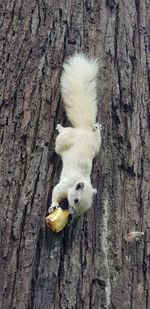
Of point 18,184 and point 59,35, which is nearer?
point 18,184

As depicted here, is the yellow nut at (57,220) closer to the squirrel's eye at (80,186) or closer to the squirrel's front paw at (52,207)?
the squirrel's front paw at (52,207)

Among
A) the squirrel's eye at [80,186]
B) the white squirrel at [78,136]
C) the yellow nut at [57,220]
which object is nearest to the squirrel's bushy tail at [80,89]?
the white squirrel at [78,136]

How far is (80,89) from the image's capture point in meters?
2.91

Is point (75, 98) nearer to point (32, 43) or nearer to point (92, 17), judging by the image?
point (32, 43)

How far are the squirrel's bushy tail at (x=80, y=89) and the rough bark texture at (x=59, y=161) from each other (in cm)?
5

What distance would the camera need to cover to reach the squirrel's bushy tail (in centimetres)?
278

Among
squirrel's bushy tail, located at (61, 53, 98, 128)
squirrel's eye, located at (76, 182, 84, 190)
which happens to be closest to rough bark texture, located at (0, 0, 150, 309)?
squirrel's bushy tail, located at (61, 53, 98, 128)

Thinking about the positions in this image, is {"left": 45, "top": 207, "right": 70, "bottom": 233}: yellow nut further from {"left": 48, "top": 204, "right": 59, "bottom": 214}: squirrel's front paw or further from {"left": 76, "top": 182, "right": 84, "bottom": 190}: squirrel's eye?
{"left": 76, "top": 182, "right": 84, "bottom": 190}: squirrel's eye

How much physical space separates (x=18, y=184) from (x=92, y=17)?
116cm

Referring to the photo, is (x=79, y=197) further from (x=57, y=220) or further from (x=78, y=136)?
(x=78, y=136)

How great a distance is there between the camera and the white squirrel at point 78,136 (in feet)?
8.25

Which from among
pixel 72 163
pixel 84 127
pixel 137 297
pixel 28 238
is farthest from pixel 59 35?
pixel 137 297

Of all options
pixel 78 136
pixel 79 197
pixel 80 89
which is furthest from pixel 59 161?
pixel 80 89

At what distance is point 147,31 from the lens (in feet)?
11.3
